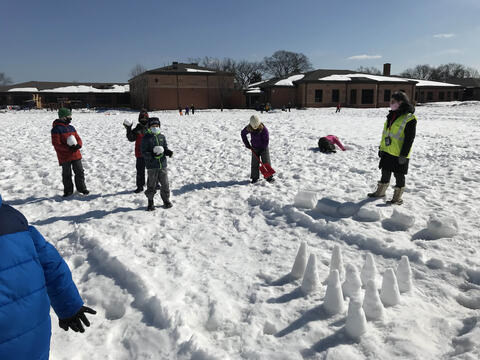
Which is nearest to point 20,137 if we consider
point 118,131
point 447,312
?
point 118,131

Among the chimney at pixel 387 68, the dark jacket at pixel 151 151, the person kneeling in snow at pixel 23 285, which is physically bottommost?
the person kneeling in snow at pixel 23 285

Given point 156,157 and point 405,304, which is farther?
point 156,157

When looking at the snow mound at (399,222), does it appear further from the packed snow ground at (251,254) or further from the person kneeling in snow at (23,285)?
the person kneeling in snow at (23,285)

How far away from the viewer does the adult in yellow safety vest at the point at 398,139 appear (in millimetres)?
5242

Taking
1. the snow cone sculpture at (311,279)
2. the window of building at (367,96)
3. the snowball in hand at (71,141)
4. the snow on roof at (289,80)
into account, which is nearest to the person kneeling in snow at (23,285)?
the snow cone sculpture at (311,279)

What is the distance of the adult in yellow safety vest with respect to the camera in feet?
17.2

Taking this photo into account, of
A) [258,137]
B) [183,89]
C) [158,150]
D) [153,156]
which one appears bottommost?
[153,156]

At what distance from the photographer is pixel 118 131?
16.2m

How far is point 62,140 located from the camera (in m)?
6.17

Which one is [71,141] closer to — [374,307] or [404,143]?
[374,307]

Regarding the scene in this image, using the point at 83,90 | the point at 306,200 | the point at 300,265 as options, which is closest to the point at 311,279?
the point at 300,265

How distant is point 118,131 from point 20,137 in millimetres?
4124

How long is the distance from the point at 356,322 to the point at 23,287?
7.41 feet

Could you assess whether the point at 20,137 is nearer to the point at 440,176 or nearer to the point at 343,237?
the point at 343,237
